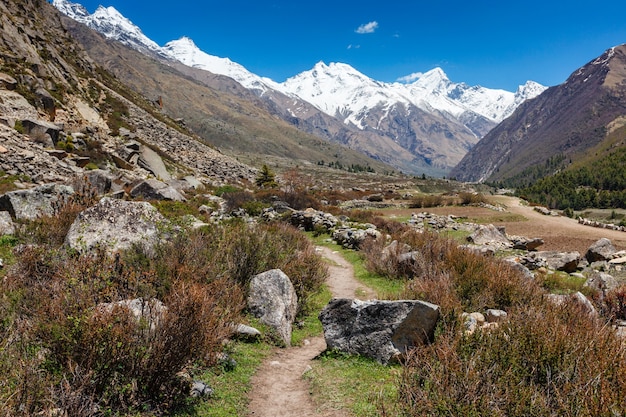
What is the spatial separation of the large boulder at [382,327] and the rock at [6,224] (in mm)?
8365

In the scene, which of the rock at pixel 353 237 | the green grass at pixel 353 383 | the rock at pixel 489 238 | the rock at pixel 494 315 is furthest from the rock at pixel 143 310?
the rock at pixel 489 238

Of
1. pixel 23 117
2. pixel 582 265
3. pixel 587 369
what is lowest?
pixel 582 265

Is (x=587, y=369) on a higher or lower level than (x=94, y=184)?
lower

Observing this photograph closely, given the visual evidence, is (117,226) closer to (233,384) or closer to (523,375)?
(233,384)

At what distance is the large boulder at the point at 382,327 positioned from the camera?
582 cm

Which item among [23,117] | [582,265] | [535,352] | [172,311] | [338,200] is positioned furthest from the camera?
[338,200]

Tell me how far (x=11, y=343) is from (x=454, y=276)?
8.49 m

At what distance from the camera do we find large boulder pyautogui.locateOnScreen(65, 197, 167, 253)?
26.4 ft

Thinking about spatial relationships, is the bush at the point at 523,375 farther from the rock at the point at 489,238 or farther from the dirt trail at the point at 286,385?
the rock at the point at 489,238

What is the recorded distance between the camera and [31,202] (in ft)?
35.9

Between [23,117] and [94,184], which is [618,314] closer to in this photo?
[94,184]

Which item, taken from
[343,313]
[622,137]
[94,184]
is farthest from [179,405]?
[622,137]

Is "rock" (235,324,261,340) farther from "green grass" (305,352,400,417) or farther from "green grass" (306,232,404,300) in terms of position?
"green grass" (306,232,404,300)

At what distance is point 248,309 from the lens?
25.8 feet
